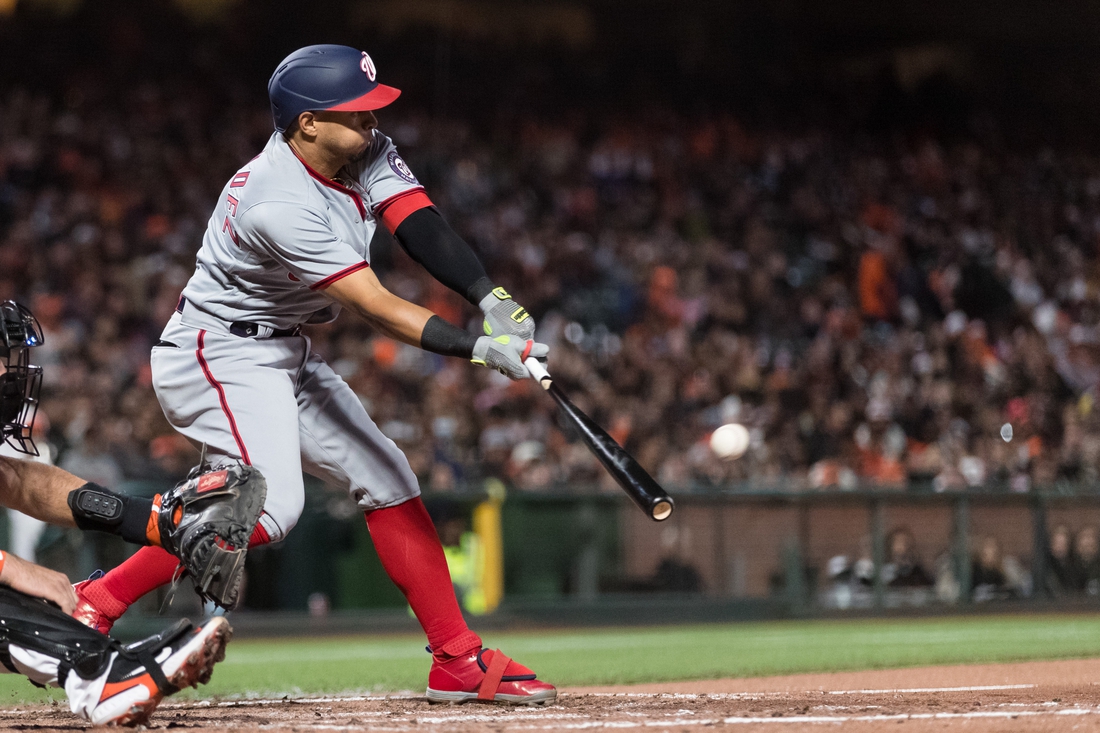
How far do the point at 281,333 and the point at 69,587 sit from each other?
95cm

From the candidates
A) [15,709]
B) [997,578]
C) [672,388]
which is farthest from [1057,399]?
[15,709]

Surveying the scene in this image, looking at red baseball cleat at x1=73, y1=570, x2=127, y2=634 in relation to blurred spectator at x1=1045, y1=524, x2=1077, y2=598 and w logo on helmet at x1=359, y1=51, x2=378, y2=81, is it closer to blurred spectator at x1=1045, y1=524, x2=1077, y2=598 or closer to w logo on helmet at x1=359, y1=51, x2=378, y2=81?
w logo on helmet at x1=359, y1=51, x2=378, y2=81

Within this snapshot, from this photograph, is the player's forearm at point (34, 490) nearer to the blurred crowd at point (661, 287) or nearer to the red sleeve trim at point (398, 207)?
the red sleeve trim at point (398, 207)

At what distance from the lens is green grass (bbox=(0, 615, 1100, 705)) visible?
5.44 meters

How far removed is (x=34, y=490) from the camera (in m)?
3.46

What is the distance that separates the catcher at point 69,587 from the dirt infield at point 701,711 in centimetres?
22

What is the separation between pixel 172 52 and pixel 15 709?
1260cm

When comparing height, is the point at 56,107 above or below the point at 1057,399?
above

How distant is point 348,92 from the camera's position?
12.1ft

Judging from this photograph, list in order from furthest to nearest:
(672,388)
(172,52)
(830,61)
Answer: (830,61)
(172,52)
(672,388)

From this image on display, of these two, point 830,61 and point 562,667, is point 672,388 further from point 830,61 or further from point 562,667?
point 830,61

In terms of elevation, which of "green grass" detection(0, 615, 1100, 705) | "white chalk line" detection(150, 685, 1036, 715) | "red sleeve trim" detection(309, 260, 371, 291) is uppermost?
"red sleeve trim" detection(309, 260, 371, 291)

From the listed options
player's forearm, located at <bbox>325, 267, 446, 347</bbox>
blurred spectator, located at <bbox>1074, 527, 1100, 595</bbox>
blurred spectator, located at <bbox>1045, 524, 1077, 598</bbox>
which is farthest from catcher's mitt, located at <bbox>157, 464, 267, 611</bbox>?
blurred spectator, located at <bbox>1074, 527, 1100, 595</bbox>

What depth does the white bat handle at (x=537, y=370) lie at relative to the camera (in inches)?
136
